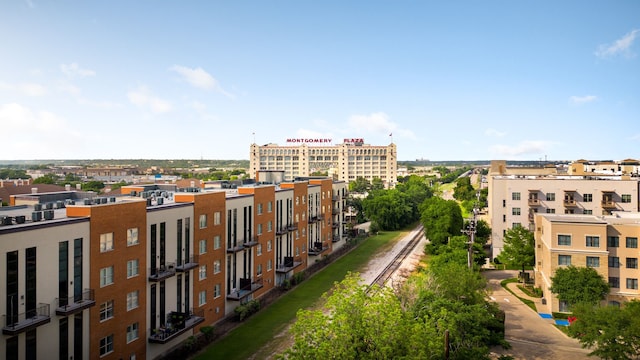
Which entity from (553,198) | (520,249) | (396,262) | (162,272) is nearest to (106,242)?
(162,272)

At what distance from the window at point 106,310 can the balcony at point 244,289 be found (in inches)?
599

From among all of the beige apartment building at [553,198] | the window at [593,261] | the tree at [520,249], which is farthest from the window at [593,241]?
the beige apartment building at [553,198]

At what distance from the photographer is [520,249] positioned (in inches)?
2334

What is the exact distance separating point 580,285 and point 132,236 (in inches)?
1644

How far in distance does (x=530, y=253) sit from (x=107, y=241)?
2013 inches

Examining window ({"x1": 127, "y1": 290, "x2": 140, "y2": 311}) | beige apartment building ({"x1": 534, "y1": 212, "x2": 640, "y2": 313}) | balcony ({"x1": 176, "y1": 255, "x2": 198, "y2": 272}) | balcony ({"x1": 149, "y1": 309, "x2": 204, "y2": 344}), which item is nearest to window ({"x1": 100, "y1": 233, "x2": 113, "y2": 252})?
window ({"x1": 127, "y1": 290, "x2": 140, "y2": 311})

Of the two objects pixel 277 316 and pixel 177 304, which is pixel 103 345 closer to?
pixel 177 304

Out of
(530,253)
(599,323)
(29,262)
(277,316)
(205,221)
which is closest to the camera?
(29,262)

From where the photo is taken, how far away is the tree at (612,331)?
30156mm

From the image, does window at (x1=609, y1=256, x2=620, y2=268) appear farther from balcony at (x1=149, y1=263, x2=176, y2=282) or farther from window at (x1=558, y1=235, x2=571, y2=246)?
balcony at (x1=149, y1=263, x2=176, y2=282)

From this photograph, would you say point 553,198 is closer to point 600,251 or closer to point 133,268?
point 600,251

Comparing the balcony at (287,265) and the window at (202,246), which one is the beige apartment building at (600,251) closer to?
the balcony at (287,265)

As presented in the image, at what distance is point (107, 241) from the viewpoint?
30.9 meters

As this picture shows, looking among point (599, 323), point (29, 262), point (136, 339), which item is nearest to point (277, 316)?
point (136, 339)
